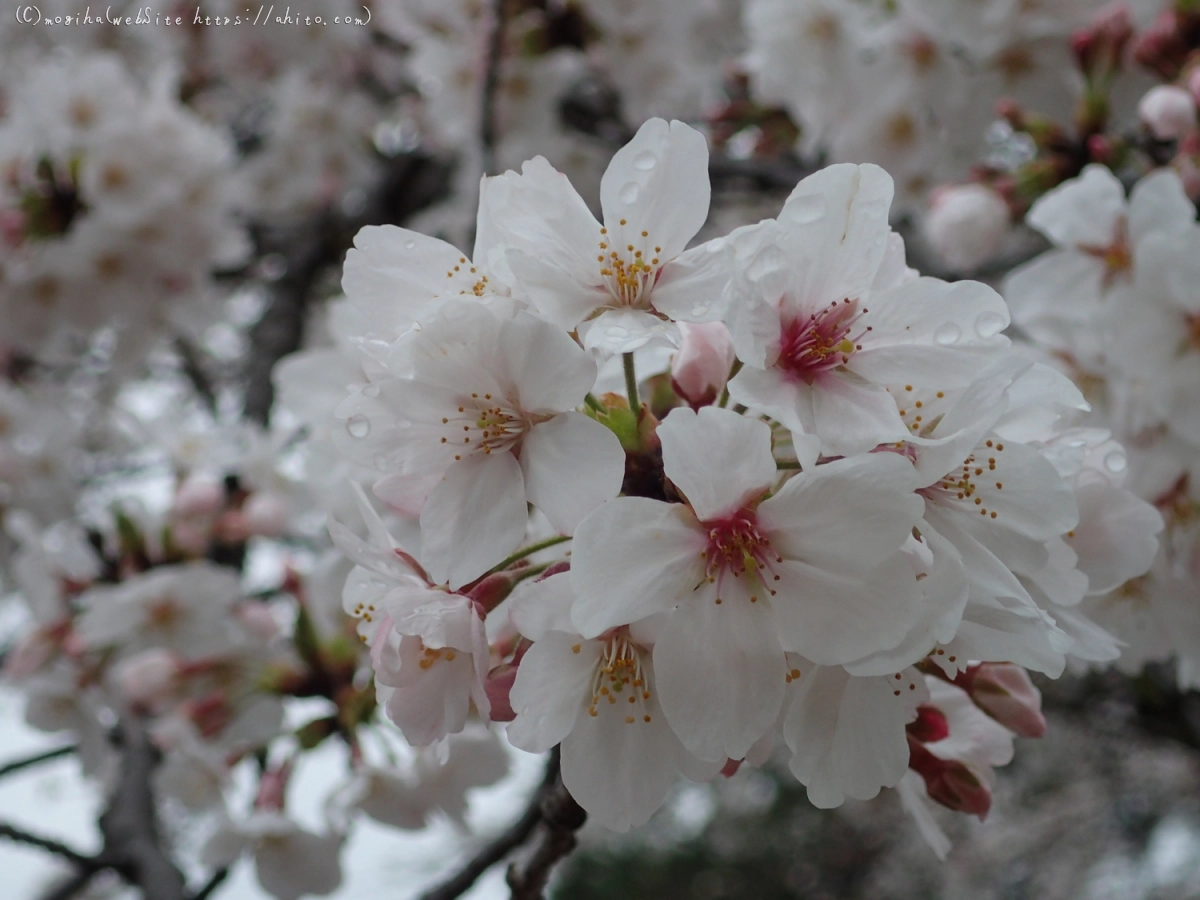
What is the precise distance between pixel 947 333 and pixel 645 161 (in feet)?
0.87

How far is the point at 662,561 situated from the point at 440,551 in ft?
0.53

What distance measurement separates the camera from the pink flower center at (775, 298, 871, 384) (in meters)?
0.71

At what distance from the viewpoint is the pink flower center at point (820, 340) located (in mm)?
707

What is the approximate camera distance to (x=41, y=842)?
127 centimetres

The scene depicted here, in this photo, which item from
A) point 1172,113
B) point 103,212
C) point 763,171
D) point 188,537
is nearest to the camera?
point 1172,113

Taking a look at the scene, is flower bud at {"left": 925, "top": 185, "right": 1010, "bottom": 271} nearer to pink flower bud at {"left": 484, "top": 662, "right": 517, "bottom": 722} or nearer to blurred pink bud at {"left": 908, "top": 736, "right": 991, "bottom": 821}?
blurred pink bud at {"left": 908, "top": 736, "right": 991, "bottom": 821}

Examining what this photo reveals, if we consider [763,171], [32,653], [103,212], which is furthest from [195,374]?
[763,171]

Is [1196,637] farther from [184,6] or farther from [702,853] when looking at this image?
[702,853]

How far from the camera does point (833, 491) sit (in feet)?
2.10

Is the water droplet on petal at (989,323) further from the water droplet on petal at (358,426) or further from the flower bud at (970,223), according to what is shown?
the flower bud at (970,223)

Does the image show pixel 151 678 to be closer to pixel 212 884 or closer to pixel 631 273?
pixel 212 884

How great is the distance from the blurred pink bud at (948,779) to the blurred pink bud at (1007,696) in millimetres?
56

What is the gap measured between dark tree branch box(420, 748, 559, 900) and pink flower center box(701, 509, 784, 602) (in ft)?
1.39

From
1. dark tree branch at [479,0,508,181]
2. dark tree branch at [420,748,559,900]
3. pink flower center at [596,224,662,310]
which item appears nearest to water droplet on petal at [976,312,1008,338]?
pink flower center at [596,224,662,310]
